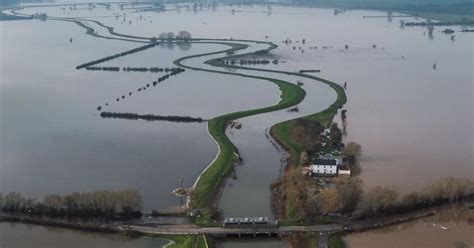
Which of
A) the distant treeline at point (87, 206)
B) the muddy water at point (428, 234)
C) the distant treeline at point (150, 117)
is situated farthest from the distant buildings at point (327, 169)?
the distant treeline at point (150, 117)

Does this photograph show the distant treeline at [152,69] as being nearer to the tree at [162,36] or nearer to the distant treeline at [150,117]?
the distant treeline at [150,117]

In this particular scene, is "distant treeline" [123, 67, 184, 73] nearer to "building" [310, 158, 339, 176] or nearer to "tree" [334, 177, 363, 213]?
"building" [310, 158, 339, 176]

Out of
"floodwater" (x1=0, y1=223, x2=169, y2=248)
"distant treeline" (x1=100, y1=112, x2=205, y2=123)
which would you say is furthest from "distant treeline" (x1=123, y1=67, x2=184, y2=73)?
"floodwater" (x1=0, y1=223, x2=169, y2=248)

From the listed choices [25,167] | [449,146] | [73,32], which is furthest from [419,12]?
[25,167]

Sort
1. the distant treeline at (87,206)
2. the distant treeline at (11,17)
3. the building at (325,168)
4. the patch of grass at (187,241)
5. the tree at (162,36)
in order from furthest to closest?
the distant treeline at (11,17) → the tree at (162,36) → the building at (325,168) → the distant treeline at (87,206) → the patch of grass at (187,241)

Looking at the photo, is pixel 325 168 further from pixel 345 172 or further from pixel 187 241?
pixel 187 241
